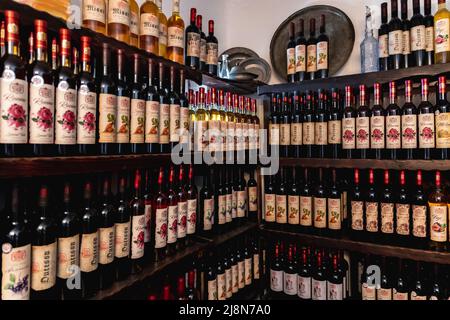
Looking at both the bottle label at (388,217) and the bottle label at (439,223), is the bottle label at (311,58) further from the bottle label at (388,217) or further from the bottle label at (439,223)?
the bottle label at (439,223)

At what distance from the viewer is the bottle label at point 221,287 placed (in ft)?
5.19

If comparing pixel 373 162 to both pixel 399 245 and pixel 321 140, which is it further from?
pixel 399 245

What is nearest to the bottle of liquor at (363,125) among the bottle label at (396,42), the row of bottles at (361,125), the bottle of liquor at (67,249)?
the row of bottles at (361,125)

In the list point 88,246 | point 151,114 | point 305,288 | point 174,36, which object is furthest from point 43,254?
point 305,288

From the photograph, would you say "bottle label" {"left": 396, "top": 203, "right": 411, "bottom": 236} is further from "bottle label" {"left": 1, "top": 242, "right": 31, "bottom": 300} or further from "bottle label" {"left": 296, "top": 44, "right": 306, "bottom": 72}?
"bottle label" {"left": 1, "top": 242, "right": 31, "bottom": 300}

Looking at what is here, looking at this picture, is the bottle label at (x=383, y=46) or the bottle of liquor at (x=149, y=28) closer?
the bottle of liquor at (x=149, y=28)

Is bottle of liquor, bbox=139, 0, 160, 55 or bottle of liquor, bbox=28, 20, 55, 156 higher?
bottle of liquor, bbox=139, 0, 160, 55

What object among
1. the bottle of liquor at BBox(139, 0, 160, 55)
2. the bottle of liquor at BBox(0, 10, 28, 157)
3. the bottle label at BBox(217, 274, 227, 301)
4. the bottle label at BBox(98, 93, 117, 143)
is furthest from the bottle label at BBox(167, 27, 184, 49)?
the bottle label at BBox(217, 274, 227, 301)

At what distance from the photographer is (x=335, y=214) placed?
1687mm

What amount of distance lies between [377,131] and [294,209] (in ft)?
Result: 2.10

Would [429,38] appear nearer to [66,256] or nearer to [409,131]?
[409,131]

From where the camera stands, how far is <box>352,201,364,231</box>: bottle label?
1629 millimetres

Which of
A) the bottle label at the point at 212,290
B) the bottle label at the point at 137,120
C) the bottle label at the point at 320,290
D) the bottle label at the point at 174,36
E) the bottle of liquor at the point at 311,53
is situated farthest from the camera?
the bottle of liquor at the point at 311,53

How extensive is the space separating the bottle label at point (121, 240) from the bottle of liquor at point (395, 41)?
1.51m
